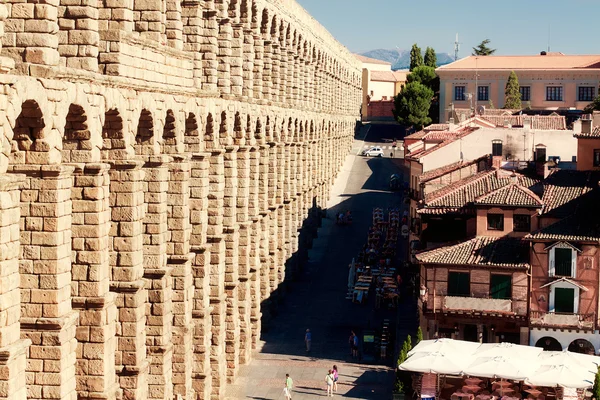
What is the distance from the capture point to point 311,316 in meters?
77.0

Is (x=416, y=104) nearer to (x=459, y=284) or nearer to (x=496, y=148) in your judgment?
(x=496, y=148)

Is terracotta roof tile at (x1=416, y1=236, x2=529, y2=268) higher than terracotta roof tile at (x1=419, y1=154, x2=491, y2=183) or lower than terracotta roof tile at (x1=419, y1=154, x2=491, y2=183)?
lower

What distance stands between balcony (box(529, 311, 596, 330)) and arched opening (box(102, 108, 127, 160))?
29.0m

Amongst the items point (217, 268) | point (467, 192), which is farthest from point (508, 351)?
point (467, 192)

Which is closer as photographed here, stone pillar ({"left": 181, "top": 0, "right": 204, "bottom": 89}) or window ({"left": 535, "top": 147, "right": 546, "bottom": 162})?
stone pillar ({"left": 181, "top": 0, "right": 204, "bottom": 89})

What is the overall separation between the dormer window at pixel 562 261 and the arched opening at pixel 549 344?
3308mm

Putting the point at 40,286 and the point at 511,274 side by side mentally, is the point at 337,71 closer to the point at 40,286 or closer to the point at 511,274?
the point at 511,274

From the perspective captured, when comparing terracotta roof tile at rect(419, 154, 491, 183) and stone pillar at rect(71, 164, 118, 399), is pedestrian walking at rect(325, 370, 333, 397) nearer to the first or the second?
stone pillar at rect(71, 164, 118, 399)

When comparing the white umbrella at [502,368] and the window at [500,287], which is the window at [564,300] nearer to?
the window at [500,287]

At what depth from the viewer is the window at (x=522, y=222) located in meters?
61.8

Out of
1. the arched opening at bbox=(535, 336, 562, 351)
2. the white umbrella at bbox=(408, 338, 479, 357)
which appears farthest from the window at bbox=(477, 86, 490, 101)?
the white umbrella at bbox=(408, 338, 479, 357)

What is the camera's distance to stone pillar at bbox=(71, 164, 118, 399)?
34219 mm

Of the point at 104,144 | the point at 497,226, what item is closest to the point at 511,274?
the point at 497,226

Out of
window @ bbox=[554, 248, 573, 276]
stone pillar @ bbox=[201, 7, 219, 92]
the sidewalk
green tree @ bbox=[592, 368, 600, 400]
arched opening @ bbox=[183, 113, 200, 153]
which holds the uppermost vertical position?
stone pillar @ bbox=[201, 7, 219, 92]
